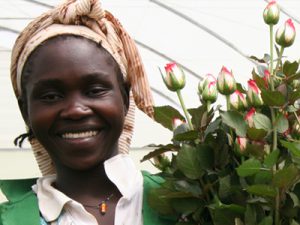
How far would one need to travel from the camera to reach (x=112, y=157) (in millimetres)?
1352

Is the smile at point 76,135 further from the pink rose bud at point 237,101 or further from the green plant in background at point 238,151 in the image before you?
the pink rose bud at point 237,101

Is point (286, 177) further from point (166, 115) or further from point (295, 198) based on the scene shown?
point (166, 115)

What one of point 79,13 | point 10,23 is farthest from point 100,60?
point 10,23

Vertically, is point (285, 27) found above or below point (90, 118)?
above

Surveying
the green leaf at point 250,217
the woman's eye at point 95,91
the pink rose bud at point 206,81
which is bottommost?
the green leaf at point 250,217

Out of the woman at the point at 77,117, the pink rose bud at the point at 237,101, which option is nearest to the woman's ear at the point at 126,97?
the woman at the point at 77,117

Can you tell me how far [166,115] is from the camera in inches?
49.9

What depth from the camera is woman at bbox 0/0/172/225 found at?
127 cm

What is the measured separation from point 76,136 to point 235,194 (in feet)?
0.91

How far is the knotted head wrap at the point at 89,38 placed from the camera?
1326 millimetres

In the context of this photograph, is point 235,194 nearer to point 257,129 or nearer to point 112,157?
point 257,129

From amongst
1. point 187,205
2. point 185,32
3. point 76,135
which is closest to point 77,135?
point 76,135

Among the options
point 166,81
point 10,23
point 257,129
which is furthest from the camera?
point 10,23

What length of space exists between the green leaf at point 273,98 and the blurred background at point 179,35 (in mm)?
3715
